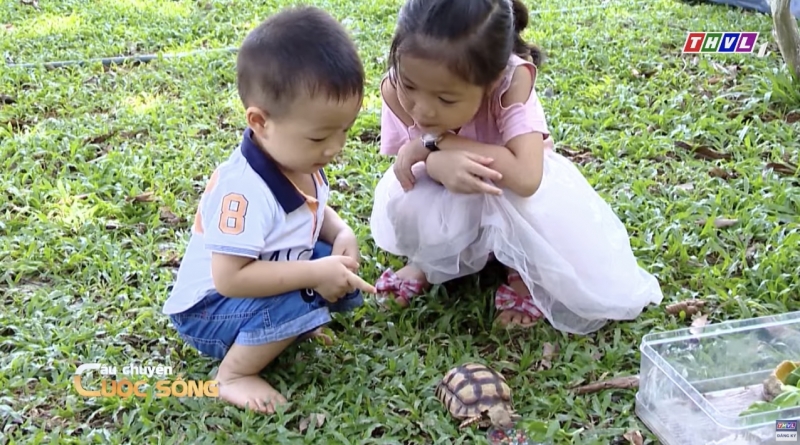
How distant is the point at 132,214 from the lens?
2.78 metres

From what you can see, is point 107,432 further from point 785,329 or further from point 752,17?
point 752,17

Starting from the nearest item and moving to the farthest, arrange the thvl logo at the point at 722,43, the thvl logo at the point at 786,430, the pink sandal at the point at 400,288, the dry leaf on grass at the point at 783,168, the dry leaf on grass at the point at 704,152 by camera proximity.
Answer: the thvl logo at the point at 786,430 → the pink sandal at the point at 400,288 → the dry leaf on grass at the point at 783,168 → the dry leaf on grass at the point at 704,152 → the thvl logo at the point at 722,43

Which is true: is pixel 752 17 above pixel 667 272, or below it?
above

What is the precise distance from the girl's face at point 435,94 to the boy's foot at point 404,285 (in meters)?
0.51

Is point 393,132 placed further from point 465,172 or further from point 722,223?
point 722,223

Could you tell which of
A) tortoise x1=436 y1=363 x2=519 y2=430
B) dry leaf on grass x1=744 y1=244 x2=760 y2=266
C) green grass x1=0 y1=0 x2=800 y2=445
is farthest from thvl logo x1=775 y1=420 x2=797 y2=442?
dry leaf on grass x1=744 y1=244 x2=760 y2=266

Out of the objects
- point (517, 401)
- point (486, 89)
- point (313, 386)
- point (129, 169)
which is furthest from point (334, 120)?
point (129, 169)

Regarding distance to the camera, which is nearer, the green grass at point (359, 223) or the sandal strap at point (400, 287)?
the green grass at point (359, 223)

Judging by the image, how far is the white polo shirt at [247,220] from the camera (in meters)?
1.78

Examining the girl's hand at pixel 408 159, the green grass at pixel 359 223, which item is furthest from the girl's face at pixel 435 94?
the green grass at pixel 359 223

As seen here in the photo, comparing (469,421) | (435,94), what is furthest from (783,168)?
(469,421)

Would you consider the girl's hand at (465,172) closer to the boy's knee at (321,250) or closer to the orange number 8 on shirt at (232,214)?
the boy's knee at (321,250)

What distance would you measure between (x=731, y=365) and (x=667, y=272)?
457 mm

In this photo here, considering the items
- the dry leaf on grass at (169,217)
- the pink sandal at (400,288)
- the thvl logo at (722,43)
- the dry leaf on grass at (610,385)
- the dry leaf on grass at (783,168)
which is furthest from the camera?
the thvl logo at (722,43)
